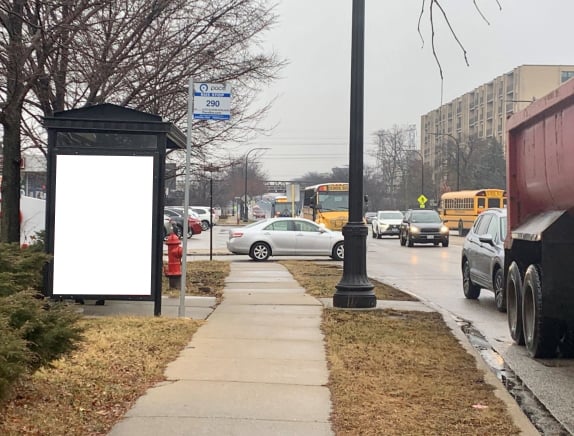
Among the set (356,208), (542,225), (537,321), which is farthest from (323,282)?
(542,225)

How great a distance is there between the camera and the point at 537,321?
7.31 meters

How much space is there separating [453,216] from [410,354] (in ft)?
136

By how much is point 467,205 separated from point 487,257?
3332 cm

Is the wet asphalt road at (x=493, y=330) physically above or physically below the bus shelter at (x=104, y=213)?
below

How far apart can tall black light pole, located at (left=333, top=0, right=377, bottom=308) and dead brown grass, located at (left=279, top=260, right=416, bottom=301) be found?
1.84 metres

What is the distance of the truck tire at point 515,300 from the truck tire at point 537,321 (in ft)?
1.06

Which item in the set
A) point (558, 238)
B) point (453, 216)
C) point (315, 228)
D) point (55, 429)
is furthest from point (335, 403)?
point (453, 216)

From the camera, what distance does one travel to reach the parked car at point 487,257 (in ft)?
38.3

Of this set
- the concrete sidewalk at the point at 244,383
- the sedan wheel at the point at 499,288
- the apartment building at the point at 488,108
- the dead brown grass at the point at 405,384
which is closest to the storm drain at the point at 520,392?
the dead brown grass at the point at 405,384

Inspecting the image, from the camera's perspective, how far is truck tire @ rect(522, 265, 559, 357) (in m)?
7.23

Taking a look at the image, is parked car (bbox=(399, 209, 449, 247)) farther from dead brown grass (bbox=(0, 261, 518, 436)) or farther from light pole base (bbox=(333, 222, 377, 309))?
dead brown grass (bbox=(0, 261, 518, 436))

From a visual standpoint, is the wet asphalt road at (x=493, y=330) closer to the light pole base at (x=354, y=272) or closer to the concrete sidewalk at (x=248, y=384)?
the concrete sidewalk at (x=248, y=384)

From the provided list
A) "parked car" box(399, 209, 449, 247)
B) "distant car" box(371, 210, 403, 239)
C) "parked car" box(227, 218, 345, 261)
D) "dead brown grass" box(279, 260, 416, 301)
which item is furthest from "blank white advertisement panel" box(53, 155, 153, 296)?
"distant car" box(371, 210, 403, 239)

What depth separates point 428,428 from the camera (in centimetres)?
485
